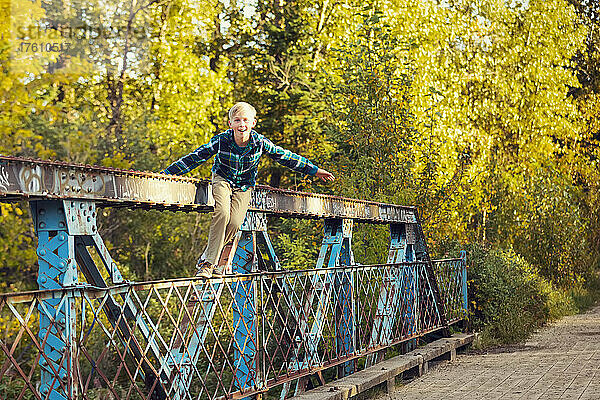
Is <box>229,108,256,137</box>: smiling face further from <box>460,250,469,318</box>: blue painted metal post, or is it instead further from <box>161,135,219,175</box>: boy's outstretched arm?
<box>460,250,469,318</box>: blue painted metal post

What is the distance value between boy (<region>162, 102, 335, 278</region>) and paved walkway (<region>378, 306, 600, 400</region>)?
3558mm

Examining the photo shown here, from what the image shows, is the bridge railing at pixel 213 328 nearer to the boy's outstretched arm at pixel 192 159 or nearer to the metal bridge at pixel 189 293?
the metal bridge at pixel 189 293

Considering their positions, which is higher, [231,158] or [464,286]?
[231,158]

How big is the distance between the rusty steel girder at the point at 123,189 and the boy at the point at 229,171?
0.49ft

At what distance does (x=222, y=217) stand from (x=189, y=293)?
25.8 inches

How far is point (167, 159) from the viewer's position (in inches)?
952

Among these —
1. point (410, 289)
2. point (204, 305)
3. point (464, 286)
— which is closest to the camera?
point (204, 305)

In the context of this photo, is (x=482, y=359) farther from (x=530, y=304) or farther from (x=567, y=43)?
(x=567, y=43)

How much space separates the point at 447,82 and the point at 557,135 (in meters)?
7.05

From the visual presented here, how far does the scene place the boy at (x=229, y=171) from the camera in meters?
6.26

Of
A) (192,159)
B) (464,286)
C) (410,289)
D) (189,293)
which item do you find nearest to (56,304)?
(189,293)

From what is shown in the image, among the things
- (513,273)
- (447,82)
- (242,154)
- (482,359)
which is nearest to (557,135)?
(447,82)

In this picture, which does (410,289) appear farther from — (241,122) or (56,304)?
(56,304)

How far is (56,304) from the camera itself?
465 centimetres
